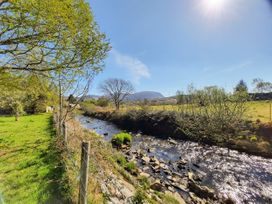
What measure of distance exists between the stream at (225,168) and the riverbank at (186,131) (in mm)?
1171

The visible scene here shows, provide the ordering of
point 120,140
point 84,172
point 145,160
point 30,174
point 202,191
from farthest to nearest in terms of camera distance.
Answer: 1. point 120,140
2. point 145,160
3. point 202,191
4. point 30,174
5. point 84,172

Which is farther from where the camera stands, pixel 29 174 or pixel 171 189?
pixel 171 189

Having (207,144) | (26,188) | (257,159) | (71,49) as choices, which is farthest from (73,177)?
(207,144)

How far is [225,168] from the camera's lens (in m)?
14.6

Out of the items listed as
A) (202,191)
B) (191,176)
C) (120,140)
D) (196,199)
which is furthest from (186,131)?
(196,199)

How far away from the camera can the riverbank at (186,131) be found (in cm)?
1908

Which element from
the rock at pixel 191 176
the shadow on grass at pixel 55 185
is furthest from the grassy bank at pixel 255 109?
the shadow on grass at pixel 55 185

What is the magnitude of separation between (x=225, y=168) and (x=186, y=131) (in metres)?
10.2

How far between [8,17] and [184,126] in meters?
22.8

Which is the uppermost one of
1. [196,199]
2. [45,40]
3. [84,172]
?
[45,40]

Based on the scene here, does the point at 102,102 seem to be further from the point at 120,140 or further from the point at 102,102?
the point at 120,140

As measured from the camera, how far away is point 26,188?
19.9ft

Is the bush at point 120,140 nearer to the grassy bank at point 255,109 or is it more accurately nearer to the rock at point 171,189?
the rock at point 171,189

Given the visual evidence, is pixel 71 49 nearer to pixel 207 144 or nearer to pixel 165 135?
pixel 207 144
